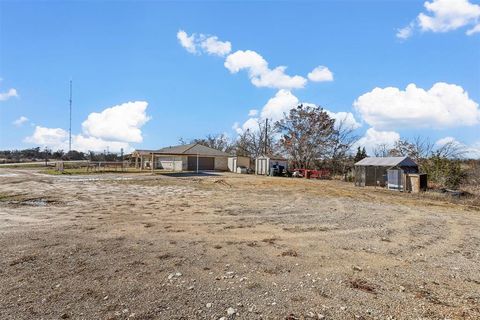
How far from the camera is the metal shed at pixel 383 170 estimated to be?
2204 cm

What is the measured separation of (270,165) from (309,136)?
641cm

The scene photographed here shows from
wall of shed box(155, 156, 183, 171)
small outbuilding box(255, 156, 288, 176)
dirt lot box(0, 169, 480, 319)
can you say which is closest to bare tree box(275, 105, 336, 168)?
small outbuilding box(255, 156, 288, 176)

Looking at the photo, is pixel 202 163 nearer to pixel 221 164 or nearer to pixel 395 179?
pixel 221 164

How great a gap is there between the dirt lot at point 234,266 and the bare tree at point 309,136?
→ 2883cm

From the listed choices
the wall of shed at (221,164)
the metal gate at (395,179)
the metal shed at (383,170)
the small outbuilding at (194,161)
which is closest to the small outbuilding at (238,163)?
the wall of shed at (221,164)

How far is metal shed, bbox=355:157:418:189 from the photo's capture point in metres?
22.0

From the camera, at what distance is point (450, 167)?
71.9 ft

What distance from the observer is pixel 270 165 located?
36844 mm

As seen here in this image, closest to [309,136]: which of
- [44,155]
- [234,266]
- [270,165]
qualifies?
[270,165]

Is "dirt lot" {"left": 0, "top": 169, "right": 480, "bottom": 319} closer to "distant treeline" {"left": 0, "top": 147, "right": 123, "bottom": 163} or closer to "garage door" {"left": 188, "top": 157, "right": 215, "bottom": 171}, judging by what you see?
"garage door" {"left": 188, "top": 157, "right": 215, "bottom": 171}

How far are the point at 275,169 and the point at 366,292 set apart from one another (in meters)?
31.3

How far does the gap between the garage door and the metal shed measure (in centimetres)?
2221

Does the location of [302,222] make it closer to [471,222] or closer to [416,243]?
[416,243]

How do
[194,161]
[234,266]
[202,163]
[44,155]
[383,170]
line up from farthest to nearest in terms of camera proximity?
[44,155]
[202,163]
[194,161]
[383,170]
[234,266]
